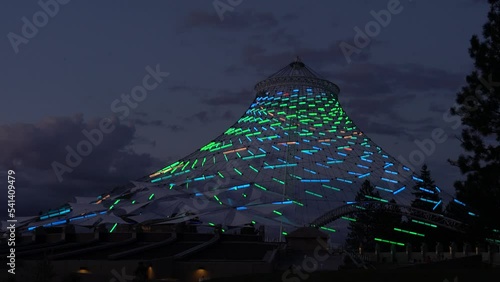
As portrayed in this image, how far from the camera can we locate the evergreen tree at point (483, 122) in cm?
2297

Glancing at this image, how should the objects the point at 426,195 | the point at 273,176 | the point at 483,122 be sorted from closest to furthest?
1. the point at 483,122
2. the point at 273,176
3. the point at 426,195

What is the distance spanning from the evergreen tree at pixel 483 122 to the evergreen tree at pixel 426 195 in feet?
135

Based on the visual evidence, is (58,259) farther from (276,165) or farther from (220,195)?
(276,165)

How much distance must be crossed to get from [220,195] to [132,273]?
1321 inches

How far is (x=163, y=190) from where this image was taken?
5784 cm

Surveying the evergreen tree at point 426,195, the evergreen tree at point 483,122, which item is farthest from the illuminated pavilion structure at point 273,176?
the evergreen tree at point 483,122

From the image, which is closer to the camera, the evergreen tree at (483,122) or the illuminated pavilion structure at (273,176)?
the evergreen tree at (483,122)

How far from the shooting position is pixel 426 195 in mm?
67625

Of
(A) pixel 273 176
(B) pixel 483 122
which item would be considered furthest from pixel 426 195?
(B) pixel 483 122

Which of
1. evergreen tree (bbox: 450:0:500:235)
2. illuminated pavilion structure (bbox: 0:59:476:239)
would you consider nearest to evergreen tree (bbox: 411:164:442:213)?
illuminated pavilion structure (bbox: 0:59:476:239)

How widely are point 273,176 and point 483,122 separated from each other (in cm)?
3966

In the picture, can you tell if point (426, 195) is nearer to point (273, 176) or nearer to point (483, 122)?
point (273, 176)

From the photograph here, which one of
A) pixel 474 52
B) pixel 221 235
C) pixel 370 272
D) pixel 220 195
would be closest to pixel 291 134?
pixel 220 195

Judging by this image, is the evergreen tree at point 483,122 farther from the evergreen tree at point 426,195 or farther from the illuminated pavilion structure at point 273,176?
the evergreen tree at point 426,195
